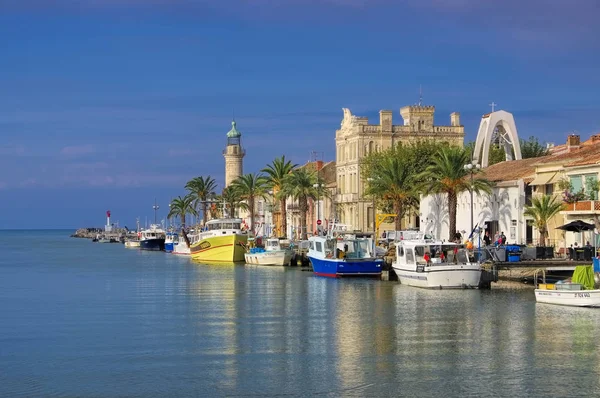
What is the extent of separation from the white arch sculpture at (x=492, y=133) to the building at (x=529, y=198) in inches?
81.1

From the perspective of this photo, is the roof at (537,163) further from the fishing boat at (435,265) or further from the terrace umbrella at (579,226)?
the fishing boat at (435,265)

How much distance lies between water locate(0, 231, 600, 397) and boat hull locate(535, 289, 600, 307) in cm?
59

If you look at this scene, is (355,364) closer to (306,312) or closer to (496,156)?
(306,312)

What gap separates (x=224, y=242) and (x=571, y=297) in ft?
190

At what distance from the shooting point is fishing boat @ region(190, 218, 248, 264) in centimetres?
10219

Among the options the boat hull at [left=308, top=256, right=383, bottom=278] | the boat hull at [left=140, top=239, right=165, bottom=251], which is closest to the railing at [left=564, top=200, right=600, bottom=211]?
the boat hull at [left=308, top=256, right=383, bottom=278]

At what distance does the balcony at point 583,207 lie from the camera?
2426 inches

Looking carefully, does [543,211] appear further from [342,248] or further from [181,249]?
[181,249]

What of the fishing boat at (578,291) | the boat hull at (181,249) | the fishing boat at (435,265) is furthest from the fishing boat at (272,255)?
the fishing boat at (578,291)

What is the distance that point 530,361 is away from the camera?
35.2 m

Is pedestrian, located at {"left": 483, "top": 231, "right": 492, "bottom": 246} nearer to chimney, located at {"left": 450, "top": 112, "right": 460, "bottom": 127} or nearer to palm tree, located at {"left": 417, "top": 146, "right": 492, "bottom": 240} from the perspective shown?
palm tree, located at {"left": 417, "top": 146, "right": 492, "bottom": 240}

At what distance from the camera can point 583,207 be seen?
6256cm

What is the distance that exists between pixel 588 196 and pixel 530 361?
31281mm

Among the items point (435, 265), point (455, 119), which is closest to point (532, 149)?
point (455, 119)
